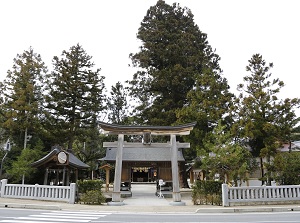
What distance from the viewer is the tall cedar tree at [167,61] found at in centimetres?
Answer: 2672

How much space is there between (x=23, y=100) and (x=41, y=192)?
1162cm

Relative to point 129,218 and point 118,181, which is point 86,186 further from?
point 129,218

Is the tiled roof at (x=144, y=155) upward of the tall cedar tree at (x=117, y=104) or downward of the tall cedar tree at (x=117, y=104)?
downward

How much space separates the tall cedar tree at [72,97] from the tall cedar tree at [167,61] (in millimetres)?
4617

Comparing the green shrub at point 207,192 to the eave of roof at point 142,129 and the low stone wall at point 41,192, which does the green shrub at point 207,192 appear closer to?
the eave of roof at point 142,129

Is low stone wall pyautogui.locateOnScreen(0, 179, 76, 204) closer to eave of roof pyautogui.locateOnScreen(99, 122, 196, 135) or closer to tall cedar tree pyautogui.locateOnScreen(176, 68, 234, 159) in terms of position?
eave of roof pyautogui.locateOnScreen(99, 122, 196, 135)

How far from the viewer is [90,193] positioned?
13562mm

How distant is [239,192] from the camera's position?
13.0m

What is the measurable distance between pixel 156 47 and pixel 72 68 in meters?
9.38

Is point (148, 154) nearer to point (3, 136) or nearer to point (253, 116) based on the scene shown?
point (253, 116)

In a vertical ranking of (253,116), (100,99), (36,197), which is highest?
(100,99)

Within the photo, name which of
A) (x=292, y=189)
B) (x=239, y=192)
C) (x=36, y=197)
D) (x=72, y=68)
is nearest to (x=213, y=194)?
(x=239, y=192)

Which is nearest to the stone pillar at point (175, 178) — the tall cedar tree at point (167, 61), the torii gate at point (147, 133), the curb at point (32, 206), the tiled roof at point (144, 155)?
the torii gate at point (147, 133)

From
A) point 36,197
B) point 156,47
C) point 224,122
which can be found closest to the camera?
point 36,197
